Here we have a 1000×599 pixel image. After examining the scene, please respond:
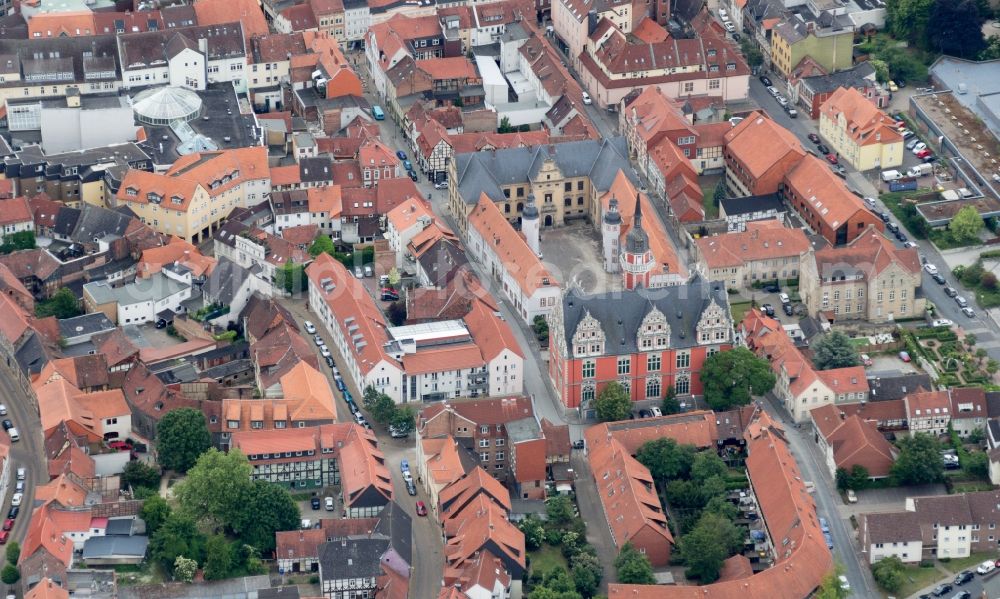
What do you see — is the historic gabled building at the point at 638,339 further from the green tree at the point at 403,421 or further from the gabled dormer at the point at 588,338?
the green tree at the point at 403,421

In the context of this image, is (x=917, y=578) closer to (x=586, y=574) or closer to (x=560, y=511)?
(x=586, y=574)

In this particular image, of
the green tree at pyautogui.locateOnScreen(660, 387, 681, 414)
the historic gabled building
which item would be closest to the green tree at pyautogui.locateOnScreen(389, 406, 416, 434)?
the historic gabled building

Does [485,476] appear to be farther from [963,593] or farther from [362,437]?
[963,593]

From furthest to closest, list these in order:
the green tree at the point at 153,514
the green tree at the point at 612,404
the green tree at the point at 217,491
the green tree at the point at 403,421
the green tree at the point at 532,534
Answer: the green tree at the point at 612,404
the green tree at the point at 403,421
the green tree at the point at 532,534
the green tree at the point at 153,514
the green tree at the point at 217,491

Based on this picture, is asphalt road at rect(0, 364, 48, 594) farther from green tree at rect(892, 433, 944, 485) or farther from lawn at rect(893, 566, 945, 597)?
green tree at rect(892, 433, 944, 485)

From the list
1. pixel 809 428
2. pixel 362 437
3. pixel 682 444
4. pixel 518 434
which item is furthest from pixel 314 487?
pixel 809 428

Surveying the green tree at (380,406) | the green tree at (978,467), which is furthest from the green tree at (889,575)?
the green tree at (380,406)

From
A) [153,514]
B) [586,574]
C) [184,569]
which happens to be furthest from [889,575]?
[153,514]
